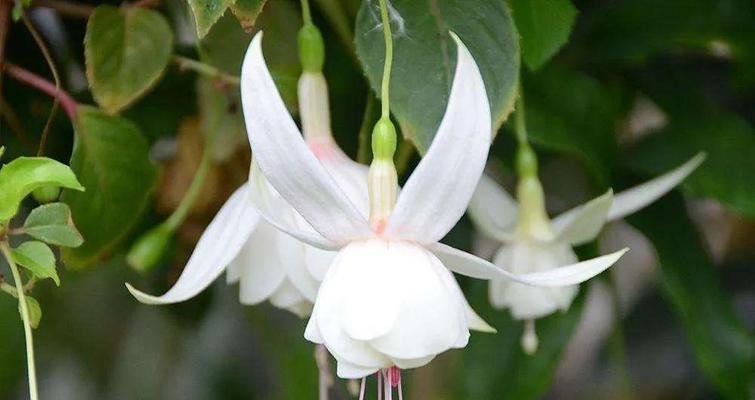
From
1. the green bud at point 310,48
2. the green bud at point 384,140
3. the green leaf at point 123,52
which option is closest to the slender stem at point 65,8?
the green leaf at point 123,52

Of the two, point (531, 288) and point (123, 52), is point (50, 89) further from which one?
point (531, 288)

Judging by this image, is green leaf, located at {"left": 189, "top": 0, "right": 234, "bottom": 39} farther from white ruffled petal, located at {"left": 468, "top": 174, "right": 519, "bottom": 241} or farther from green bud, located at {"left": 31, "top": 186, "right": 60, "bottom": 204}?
white ruffled petal, located at {"left": 468, "top": 174, "right": 519, "bottom": 241}

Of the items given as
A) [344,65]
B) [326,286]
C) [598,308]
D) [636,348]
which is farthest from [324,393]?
[598,308]

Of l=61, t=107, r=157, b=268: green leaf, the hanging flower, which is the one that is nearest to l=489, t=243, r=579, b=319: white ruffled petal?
the hanging flower

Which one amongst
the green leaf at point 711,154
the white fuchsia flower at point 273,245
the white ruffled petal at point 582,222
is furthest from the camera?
the green leaf at point 711,154

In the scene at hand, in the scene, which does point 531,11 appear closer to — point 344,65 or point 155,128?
point 344,65

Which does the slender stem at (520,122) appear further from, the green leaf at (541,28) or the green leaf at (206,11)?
the green leaf at (206,11)
